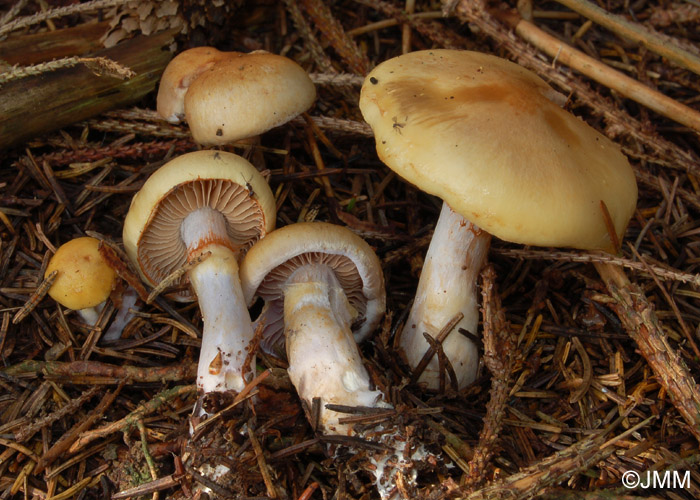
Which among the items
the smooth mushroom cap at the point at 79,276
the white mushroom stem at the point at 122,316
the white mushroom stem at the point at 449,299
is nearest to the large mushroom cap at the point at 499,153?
the white mushroom stem at the point at 449,299

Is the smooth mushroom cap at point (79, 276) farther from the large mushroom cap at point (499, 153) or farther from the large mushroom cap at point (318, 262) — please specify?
the large mushroom cap at point (499, 153)

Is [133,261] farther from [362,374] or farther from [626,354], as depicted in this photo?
[626,354]

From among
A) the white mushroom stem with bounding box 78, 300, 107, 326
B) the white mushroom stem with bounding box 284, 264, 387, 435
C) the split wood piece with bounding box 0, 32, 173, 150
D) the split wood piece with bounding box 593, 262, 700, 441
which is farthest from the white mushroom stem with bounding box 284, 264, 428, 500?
the split wood piece with bounding box 0, 32, 173, 150

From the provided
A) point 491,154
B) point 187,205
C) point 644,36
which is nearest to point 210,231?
point 187,205

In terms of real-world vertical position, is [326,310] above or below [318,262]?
below

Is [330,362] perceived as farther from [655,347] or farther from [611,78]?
[611,78]

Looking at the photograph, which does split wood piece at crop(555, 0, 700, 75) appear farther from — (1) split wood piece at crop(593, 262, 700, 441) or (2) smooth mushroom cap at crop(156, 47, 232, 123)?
(2) smooth mushroom cap at crop(156, 47, 232, 123)

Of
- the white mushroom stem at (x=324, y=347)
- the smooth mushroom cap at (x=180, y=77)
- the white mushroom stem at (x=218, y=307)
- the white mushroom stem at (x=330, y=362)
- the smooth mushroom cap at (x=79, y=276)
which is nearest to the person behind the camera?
the white mushroom stem at (x=330, y=362)

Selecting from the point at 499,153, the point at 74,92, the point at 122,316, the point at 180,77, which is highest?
the point at 499,153
